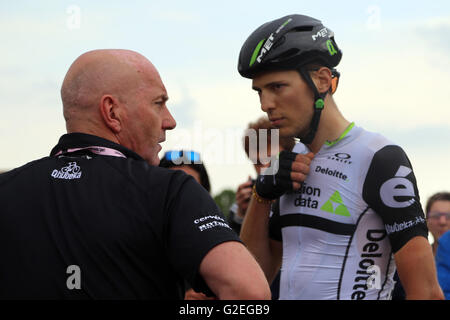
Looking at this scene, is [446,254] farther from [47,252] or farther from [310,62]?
[47,252]

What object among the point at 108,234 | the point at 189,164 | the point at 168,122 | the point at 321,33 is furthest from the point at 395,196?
the point at 189,164

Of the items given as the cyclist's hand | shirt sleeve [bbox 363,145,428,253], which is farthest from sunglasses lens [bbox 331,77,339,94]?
shirt sleeve [bbox 363,145,428,253]

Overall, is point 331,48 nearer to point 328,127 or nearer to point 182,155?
point 328,127

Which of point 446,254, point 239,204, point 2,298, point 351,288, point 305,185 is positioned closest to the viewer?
point 2,298

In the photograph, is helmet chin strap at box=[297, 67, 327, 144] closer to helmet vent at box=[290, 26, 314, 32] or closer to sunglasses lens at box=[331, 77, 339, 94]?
sunglasses lens at box=[331, 77, 339, 94]

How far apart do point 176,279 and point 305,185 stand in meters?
2.00

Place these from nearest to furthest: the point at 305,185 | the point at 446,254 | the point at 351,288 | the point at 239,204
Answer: the point at 351,288 < the point at 305,185 < the point at 239,204 < the point at 446,254

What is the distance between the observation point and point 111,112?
11.1ft

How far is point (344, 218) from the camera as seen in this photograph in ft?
14.9

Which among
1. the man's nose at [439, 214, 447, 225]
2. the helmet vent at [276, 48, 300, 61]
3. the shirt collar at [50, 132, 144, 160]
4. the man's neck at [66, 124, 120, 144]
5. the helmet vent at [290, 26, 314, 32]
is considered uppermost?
the helmet vent at [290, 26, 314, 32]

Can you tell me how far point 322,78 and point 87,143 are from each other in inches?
87.6

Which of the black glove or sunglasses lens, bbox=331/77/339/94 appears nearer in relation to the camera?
the black glove

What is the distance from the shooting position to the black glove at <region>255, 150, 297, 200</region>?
4.85m
